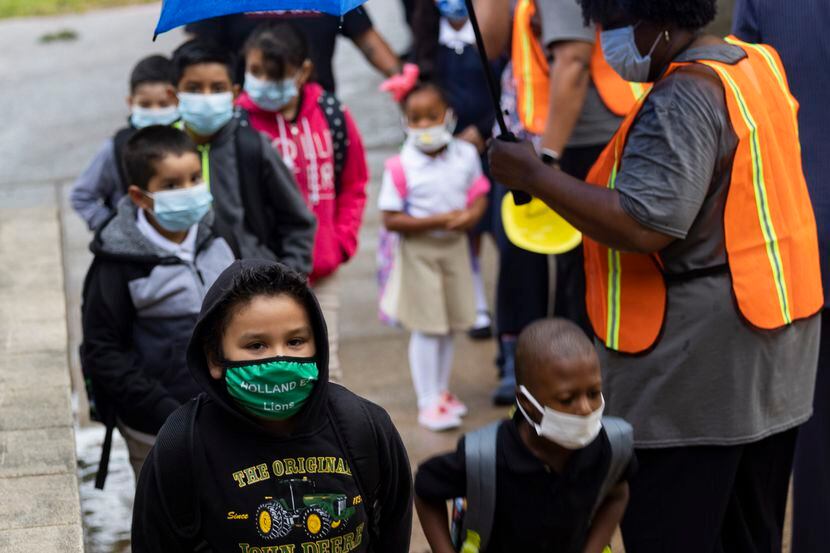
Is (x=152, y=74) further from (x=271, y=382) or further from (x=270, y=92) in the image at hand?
(x=271, y=382)

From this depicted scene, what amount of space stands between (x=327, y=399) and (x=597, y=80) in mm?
2615

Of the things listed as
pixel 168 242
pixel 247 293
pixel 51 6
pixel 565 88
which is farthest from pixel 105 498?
pixel 51 6

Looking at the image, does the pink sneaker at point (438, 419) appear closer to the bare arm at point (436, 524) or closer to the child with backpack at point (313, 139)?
the child with backpack at point (313, 139)

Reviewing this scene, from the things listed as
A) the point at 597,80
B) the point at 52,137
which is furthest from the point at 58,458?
the point at 52,137

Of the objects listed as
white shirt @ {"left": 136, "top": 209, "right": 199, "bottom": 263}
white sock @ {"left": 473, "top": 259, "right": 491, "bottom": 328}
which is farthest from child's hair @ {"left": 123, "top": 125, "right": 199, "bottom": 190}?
white sock @ {"left": 473, "top": 259, "right": 491, "bottom": 328}

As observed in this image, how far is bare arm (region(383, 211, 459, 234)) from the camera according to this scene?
19.7 feet

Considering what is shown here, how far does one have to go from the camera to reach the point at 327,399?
118 inches

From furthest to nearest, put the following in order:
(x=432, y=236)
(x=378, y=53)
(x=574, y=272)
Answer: (x=378, y=53)
(x=432, y=236)
(x=574, y=272)

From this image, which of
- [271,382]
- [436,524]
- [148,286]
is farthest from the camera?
[148,286]

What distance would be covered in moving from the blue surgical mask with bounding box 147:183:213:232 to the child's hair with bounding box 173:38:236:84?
897 millimetres

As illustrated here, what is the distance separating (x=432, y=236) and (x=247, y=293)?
3.26 meters

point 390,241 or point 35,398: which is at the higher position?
point 35,398

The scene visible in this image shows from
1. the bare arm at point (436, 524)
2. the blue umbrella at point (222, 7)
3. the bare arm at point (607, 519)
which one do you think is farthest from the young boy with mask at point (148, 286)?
the bare arm at point (607, 519)

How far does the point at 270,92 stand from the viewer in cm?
523
